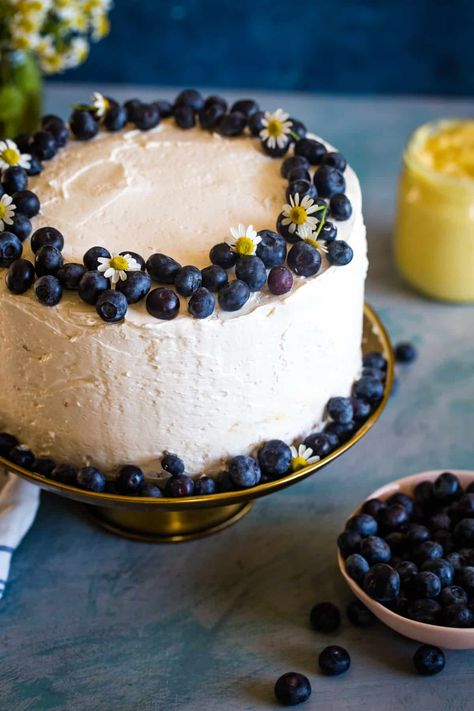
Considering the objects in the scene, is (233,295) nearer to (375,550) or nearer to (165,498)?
(165,498)

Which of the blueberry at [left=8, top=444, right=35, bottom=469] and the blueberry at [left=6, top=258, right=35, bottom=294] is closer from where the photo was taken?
the blueberry at [left=6, top=258, right=35, bottom=294]

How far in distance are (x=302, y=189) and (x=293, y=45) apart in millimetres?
1586

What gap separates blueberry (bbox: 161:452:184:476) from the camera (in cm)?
139

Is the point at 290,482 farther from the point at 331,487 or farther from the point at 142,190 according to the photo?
the point at 142,190

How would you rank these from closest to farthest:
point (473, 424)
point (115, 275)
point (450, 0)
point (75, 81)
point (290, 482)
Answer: point (115, 275) → point (290, 482) → point (473, 424) → point (450, 0) → point (75, 81)

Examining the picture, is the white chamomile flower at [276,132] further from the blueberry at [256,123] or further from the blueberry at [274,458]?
the blueberry at [274,458]

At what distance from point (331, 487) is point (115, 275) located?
62 centimetres

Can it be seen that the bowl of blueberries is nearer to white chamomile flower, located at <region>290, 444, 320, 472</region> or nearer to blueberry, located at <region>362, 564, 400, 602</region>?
blueberry, located at <region>362, 564, 400, 602</region>

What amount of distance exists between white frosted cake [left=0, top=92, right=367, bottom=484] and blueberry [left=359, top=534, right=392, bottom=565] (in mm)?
188

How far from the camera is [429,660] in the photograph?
4.46 feet

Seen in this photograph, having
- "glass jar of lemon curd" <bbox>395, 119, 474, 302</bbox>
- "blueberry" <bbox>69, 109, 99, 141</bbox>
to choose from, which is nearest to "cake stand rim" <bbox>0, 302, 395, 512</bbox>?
"blueberry" <bbox>69, 109, 99, 141</bbox>

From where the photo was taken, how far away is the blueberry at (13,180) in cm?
147

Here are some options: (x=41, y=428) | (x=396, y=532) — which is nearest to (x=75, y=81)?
(x=41, y=428)

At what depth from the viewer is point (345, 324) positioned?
146cm
